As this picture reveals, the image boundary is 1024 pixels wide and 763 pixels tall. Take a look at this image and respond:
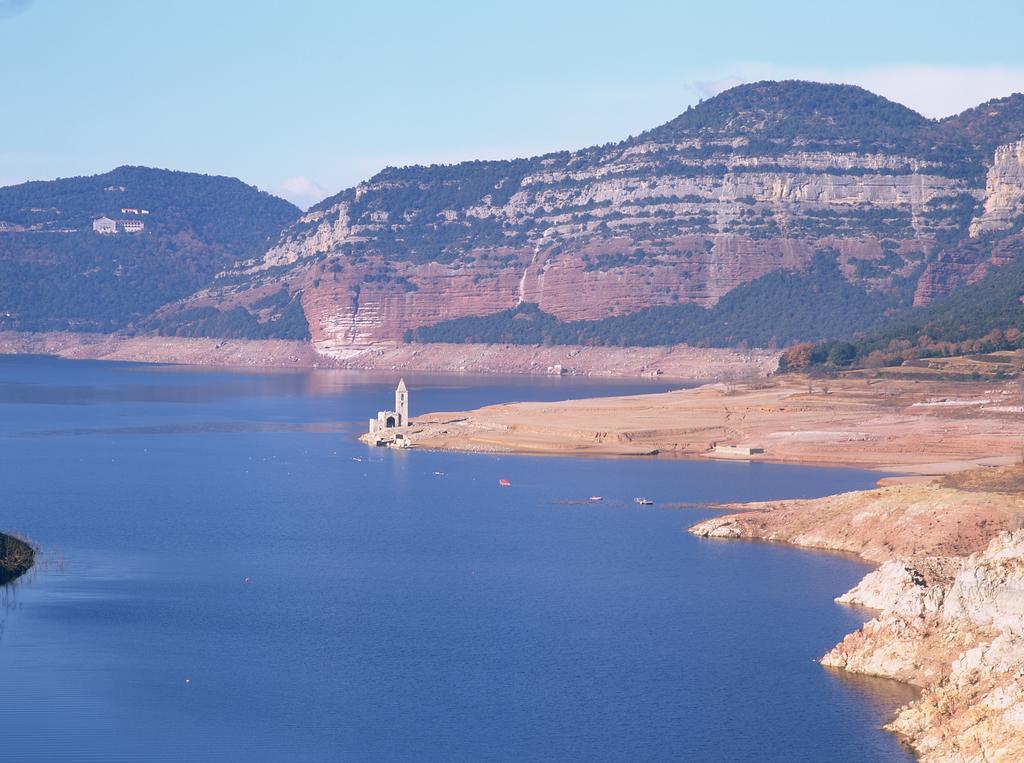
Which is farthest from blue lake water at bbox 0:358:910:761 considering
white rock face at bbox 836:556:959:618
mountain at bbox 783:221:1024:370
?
mountain at bbox 783:221:1024:370

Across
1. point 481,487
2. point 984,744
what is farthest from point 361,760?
point 481,487

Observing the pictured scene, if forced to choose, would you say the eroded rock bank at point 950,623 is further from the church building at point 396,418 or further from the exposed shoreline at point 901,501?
the church building at point 396,418

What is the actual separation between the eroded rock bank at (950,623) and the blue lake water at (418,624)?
3.18 feet

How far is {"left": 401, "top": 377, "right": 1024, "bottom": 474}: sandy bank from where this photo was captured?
98.9m

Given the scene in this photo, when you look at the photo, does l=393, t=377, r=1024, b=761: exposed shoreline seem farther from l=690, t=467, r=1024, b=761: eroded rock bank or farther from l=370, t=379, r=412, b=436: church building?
l=370, t=379, r=412, b=436: church building

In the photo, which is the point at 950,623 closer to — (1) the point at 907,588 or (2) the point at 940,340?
(1) the point at 907,588

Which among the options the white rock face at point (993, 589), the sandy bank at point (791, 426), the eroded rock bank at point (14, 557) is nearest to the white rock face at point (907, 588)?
the white rock face at point (993, 589)

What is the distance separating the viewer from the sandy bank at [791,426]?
3893 inches

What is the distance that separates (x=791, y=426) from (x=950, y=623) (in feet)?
224

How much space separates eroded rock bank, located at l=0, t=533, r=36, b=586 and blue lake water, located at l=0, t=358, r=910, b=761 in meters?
0.77

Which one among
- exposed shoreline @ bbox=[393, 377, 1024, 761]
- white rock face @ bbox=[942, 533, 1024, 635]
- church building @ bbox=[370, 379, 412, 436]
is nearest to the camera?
exposed shoreline @ bbox=[393, 377, 1024, 761]

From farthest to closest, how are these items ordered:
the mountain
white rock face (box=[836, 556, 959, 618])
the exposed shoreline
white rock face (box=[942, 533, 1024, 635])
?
the mountain < white rock face (box=[836, 556, 959, 618]) < white rock face (box=[942, 533, 1024, 635]) < the exposed shoreline

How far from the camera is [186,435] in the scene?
120 meters

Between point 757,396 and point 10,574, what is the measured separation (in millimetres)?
77501
